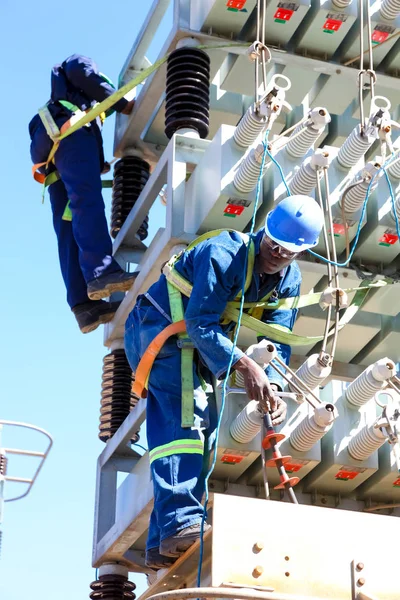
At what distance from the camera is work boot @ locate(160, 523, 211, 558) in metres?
5.41

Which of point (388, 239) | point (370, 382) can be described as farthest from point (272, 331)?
point (388, 239)

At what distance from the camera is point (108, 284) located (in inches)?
338

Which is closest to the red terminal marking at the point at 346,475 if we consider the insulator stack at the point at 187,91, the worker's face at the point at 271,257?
the worker's face at the point at 271,257

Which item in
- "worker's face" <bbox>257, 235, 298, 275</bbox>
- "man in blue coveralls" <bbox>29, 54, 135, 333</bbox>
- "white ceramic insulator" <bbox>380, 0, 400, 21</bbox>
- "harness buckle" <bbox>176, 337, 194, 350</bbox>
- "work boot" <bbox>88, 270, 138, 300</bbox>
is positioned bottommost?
"harness buckle" <bbox>176, 337, 194, 350</bbox>

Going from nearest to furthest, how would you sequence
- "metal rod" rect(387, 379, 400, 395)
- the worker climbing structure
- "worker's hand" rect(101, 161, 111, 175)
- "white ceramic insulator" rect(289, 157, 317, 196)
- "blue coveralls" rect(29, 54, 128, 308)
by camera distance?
the worker climbing structure, "metal rod" rect(387, 379, 400, 395), "white ceramic insulator" rect(289, 157, 317, 196), "blue coveralls" rect(29, 54, 128, 308), "worker's hand" rect(101, 161, 111, 175)

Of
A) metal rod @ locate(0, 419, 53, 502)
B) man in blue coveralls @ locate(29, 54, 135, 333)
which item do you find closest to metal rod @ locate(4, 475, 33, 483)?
metal rod @ locate(0, 419, 53, 502)

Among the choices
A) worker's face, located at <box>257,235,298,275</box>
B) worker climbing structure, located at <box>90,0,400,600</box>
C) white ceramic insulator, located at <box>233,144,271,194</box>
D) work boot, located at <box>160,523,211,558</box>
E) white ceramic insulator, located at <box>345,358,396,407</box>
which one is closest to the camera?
worker climbing structure, located at <box>90,0,400,600</box>

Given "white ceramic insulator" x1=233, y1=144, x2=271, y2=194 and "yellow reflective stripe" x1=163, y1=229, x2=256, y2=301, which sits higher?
"white ceramic insulator" x1=233, y1=144, x2=271, y2=194

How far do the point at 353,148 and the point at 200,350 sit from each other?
229 cm

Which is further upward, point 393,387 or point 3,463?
point 393,387

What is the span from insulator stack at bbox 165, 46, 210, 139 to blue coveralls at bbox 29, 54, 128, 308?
983 millimetres

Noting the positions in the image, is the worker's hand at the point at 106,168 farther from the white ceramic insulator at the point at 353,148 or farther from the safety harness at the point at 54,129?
the white ceramic insulator at the point at 353,148

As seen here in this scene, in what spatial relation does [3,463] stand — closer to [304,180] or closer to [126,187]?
[304,180]

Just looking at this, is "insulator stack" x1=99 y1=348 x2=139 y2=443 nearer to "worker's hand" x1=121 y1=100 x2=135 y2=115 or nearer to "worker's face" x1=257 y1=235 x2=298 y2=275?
"worker's hand" x1=121 y1=100 x2=135 y2=115
